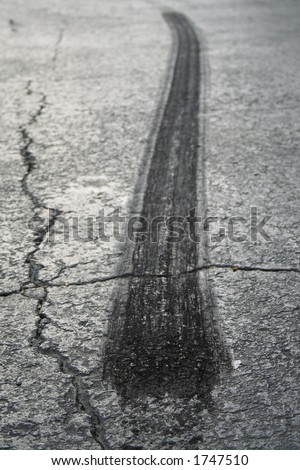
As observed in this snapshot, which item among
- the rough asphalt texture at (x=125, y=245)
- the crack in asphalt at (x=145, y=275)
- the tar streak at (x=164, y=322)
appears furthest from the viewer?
the crack in asphalt at (x=145, y=275)

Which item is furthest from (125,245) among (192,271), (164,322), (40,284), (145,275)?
(164,322)

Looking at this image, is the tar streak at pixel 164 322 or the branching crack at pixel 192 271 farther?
the branching crack at pixel 192 271

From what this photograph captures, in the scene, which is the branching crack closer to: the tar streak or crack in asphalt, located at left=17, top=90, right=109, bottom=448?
the tar streak

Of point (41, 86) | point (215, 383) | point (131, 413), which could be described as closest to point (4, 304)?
point (131, 413)

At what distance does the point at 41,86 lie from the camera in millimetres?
5812

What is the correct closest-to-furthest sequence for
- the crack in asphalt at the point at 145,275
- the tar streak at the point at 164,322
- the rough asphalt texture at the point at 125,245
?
the rough asphalt texture at the point at 125,245 < the tar streak at the point at 164,322 < the crack in asphalt at the point at 145,275

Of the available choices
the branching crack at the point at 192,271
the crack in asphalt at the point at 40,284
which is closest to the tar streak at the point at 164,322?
the branching crack at the point at 192,271

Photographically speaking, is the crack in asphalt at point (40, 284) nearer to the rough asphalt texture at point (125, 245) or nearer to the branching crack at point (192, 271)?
the rough asphalt texture at point (125, 245)

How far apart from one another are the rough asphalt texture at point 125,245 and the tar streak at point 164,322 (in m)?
0.04

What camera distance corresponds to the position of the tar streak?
240cm

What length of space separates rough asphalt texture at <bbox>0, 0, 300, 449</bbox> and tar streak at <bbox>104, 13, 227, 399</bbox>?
4 cm

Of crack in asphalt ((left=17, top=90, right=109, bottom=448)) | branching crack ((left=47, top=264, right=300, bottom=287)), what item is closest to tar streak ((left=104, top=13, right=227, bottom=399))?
branching crack ((left=47, top=264, right=300, bottom=287))

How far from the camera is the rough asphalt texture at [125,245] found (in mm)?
2227

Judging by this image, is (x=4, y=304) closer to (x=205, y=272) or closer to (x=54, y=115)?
(x=205, y=272)
